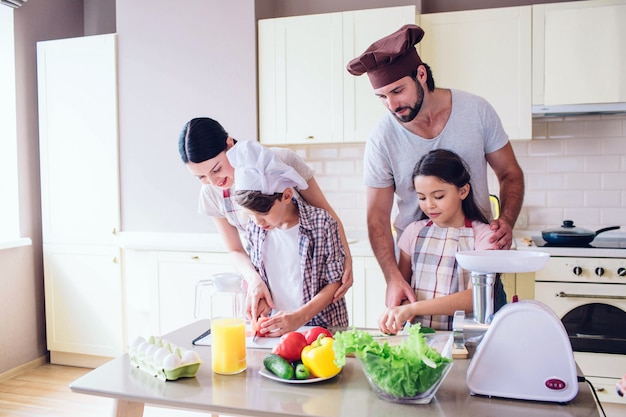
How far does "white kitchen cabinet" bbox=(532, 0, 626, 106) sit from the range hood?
0.02 meters

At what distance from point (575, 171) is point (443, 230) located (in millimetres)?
2036

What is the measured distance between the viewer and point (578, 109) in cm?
319

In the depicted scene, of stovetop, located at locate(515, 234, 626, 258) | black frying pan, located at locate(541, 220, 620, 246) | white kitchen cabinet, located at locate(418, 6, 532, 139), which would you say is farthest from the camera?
white kitchen cabinet, located at locate(418, 6, 532, 139)

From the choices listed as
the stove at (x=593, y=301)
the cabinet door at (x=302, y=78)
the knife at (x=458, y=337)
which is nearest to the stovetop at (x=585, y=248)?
the stove at (x=593, y=301)

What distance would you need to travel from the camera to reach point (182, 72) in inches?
143

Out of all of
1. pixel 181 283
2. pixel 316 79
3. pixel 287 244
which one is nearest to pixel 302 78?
pixel 316 79

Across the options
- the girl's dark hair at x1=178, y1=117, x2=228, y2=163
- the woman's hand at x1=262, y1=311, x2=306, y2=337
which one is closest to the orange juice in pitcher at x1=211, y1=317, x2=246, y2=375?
the woman's hand at x1=262, y1=311, x2=306, y2=337

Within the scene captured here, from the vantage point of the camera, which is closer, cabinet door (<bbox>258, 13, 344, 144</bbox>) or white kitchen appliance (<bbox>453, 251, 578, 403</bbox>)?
white kitchen appliance (<bbox>453, 251, 578, 403</bbox>)

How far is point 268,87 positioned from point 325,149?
571 millimetres

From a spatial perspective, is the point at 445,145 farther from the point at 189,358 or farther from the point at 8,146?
the point at 8,146

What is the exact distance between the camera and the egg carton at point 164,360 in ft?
4.26

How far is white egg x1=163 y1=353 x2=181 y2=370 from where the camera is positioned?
1291 mm

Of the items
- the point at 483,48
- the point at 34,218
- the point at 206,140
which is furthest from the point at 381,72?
the point at 34,218

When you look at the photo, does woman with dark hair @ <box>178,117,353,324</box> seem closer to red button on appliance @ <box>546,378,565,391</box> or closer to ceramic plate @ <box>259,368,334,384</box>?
ceramic plate @ <box>259,368,334,384</box>
